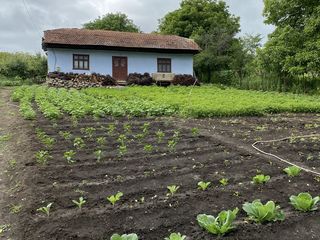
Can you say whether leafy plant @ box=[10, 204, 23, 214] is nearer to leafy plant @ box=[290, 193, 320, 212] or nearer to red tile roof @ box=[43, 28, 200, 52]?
leafy plant @ box=[290, 193, 320, 212]

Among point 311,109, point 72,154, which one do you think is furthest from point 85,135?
point 311,109

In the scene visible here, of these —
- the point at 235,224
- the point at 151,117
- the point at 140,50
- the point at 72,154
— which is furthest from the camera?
the point at 140,50

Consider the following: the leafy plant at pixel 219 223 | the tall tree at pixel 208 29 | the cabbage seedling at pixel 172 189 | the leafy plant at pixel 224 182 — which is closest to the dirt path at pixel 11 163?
the cabbage seedling at pixel 172 189

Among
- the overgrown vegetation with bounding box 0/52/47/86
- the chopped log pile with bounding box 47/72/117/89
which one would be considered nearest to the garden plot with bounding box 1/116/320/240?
the chopped log pile with bounding box 47/72/117/89

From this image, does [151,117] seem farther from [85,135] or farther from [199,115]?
[85,135]

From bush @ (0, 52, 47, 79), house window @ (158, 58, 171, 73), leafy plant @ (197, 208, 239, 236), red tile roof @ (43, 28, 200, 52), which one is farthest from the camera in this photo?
bush @ (0, 52, 47, 79)

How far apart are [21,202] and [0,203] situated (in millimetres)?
331

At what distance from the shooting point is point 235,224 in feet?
12.3

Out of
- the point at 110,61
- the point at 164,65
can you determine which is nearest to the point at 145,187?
the point at 110,61

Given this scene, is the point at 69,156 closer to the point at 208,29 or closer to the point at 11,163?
the point at 11,163

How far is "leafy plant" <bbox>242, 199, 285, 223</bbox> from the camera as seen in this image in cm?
372

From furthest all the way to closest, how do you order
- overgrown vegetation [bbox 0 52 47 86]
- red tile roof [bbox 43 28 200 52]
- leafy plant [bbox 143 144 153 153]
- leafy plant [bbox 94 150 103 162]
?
overgrown vegetation [bbox 0 52 47 86], red tile roof [bbox 43 28 200 52], leafy plant [bbox 143 144 153 153], leafy plant [bbox 94 150 103 162]

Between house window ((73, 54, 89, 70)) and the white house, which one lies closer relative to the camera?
the white house

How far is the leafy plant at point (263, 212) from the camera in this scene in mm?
3725
